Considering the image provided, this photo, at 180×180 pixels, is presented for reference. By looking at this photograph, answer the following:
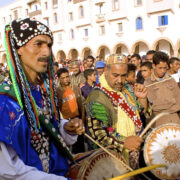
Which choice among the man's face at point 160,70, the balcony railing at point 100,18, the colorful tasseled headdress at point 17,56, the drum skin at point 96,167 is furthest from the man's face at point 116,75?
the balcony railing at point 100,18

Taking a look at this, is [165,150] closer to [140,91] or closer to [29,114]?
[140,91]

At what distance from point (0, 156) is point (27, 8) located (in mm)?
42250

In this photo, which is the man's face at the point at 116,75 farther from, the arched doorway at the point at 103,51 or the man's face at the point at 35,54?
the arched doorway at the point at 103,51

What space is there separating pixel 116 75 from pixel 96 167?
1.09m

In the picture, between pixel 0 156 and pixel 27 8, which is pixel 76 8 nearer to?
pixel 27 8

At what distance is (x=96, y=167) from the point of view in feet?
7.17

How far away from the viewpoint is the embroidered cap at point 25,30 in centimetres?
171

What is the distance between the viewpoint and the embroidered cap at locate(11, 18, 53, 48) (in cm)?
171

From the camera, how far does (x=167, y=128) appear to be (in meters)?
2.83

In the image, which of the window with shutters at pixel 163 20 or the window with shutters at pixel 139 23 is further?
the window with shutters at pixel 139 23

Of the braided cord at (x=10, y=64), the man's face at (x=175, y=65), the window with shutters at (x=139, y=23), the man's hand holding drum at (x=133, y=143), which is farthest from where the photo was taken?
the window with shutters at (x=139, y=23)

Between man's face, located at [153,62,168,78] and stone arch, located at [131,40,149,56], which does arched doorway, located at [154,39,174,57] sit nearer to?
stone arch, located at [131,40,149,56]

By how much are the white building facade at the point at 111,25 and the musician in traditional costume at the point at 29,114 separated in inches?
780

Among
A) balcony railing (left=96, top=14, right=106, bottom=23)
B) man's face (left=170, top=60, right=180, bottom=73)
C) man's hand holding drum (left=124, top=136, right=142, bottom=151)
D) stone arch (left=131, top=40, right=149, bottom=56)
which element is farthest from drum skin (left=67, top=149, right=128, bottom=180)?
balcony railing (left=96, top=14, right=106, bottom=23)
